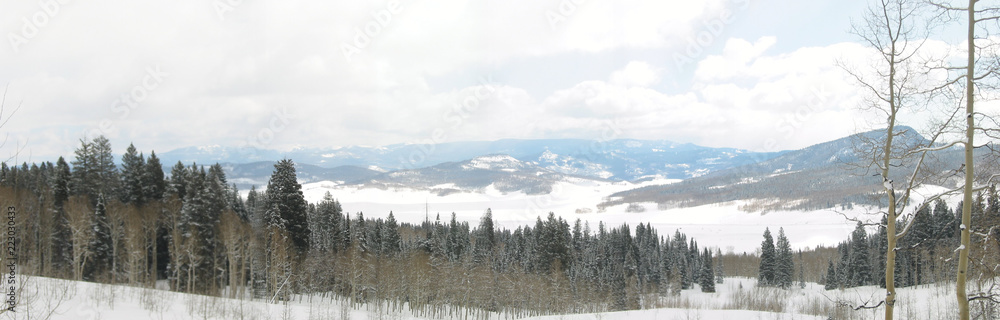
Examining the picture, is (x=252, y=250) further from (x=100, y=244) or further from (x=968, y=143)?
(x=968, y=143)

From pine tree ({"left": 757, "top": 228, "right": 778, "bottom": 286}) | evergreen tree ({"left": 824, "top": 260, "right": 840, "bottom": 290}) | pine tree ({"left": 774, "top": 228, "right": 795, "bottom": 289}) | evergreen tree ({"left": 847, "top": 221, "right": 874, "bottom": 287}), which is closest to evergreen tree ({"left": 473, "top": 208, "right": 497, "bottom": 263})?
pine tree ({"left": 757, "top": 228, "right": 778, "bottom": 286})

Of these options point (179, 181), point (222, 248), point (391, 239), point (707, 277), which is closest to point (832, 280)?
point (707, 277)

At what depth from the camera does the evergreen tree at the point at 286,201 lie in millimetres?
33719

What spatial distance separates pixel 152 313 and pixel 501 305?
1568 inches

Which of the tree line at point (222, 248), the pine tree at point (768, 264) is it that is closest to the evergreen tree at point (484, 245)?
the tree line at point (222, 248)

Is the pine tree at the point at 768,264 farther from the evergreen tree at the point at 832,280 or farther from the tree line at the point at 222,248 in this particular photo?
the tree line at the point at 222,248

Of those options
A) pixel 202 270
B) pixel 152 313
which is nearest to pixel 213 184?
A: pixel 202 270

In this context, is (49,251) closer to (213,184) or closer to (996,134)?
(213,184)

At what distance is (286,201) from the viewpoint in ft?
113

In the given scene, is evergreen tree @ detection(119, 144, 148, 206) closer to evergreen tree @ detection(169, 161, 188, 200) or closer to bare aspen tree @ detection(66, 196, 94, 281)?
evergreen tree @ detection(169, 161, 188, 200)

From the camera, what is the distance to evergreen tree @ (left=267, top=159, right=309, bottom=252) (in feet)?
111

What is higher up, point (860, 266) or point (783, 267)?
point (860, 266)

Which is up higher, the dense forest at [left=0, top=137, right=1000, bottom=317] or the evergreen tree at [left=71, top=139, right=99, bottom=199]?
the evergreen tree at [left=71, top=139, right=99, bottom=199]

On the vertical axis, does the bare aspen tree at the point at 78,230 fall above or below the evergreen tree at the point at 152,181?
below
